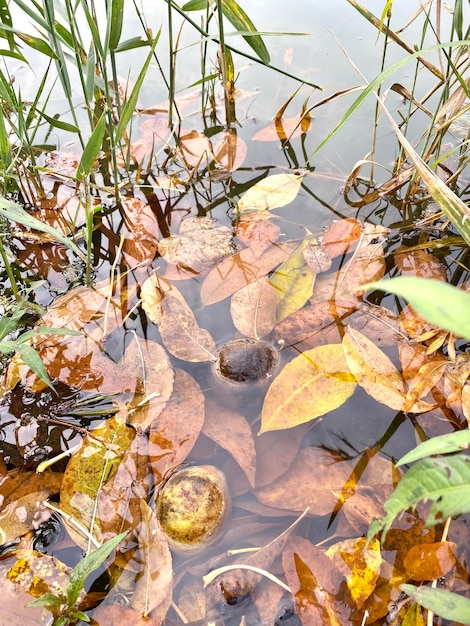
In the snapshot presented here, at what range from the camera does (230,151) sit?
216 cm

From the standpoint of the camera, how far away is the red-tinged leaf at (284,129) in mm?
2217

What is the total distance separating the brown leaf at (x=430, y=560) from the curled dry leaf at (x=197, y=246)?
43.0 inches

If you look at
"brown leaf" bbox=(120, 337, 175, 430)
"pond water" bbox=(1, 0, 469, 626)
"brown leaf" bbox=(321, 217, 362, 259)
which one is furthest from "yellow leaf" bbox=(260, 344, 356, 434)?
"brown leaf" bbox=(321, 217, 362, 259)

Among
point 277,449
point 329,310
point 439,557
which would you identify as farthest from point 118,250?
point 439,557

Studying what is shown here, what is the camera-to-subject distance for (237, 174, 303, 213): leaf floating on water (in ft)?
6.21

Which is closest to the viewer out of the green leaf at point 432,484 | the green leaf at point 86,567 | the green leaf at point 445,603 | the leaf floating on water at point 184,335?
the green leaf at point 432,484

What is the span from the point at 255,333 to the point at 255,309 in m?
0.09

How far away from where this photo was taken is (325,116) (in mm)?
2283

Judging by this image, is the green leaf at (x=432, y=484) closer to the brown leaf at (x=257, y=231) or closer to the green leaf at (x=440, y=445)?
the green leaf at (x=440, y=445)

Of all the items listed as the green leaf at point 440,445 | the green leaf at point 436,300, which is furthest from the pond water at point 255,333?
the green leaf at point 436,300

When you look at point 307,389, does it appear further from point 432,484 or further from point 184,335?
point 432,484

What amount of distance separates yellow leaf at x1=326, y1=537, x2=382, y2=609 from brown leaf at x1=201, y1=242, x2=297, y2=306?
85 cm

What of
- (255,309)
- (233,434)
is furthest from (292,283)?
(233,434)

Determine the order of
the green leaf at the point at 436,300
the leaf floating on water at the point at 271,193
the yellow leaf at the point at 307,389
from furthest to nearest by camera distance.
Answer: the leaf floating on water at the point at 271,193, the yellow leaf at the point at 307,389, the green leaf at the point at 436,300
